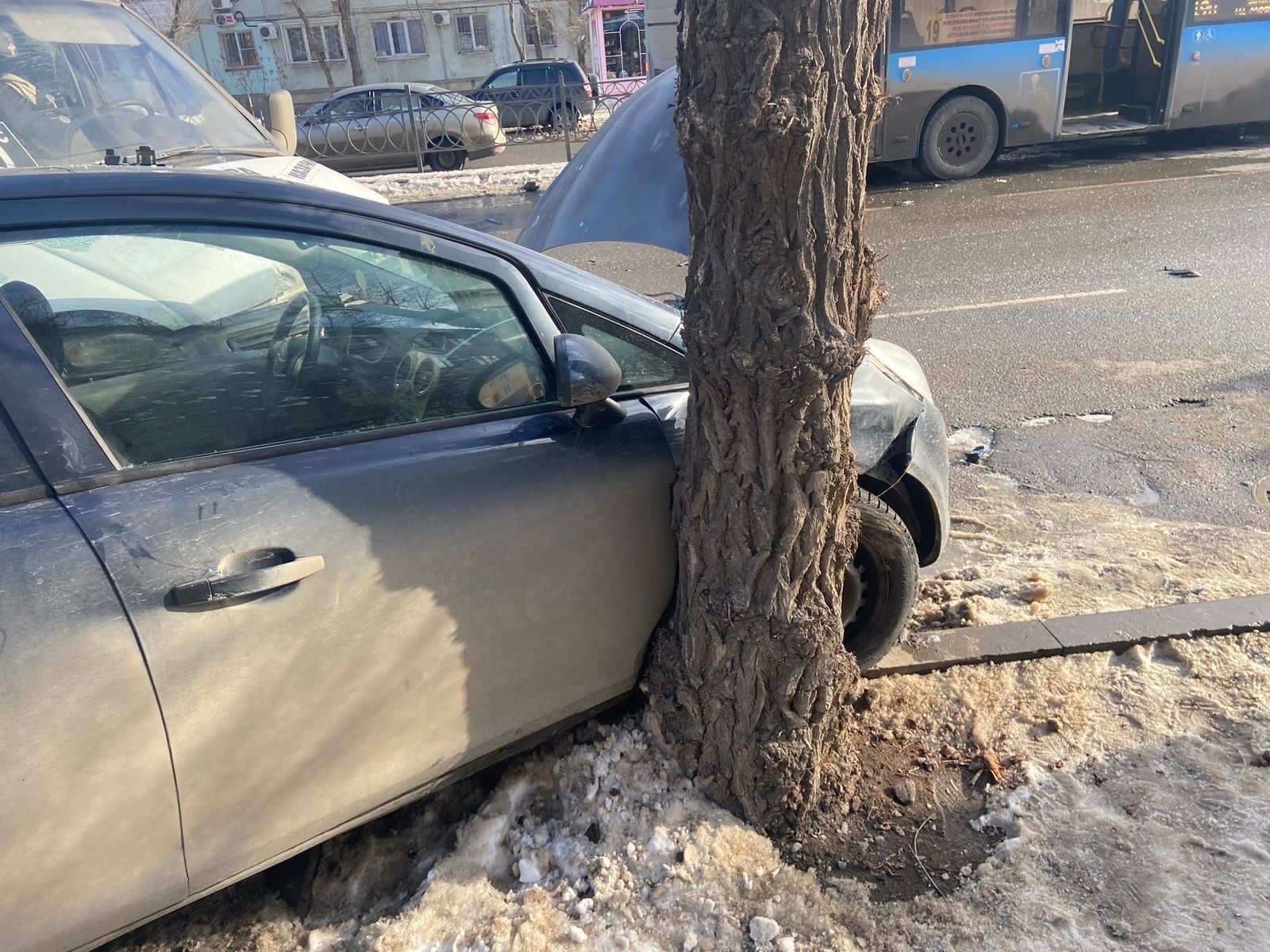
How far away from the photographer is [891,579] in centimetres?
277

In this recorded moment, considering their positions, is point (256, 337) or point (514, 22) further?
point (514, 22)

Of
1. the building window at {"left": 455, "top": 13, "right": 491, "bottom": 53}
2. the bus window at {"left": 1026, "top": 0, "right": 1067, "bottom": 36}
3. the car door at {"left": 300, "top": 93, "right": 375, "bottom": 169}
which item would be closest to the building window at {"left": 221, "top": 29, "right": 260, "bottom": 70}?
the building window at {"left": 455, "top": 13, "right": 491, "bottom": 53}

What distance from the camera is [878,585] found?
279 cm

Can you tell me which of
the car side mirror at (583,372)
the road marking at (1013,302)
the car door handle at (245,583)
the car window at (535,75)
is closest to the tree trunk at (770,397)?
the car side mirror at (583,372)

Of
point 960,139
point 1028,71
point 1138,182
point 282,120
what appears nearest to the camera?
point 282,120

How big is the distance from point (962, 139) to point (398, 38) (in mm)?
32257

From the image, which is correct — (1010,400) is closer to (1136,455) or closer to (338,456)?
(1136,455)

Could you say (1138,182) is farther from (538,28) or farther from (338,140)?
(538,28)

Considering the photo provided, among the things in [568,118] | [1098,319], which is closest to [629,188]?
[1098,319]

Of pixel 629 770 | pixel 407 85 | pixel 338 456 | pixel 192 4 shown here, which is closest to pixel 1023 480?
pixel 629 770

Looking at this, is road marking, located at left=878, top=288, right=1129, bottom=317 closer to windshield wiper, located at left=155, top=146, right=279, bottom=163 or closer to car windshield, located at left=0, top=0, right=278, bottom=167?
windshield wiper, located at left=155, top=146, right=279, bottom=163

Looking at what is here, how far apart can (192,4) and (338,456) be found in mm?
40617

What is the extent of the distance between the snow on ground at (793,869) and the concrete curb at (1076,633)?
257 mm

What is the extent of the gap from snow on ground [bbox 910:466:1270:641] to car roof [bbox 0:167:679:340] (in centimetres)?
146
